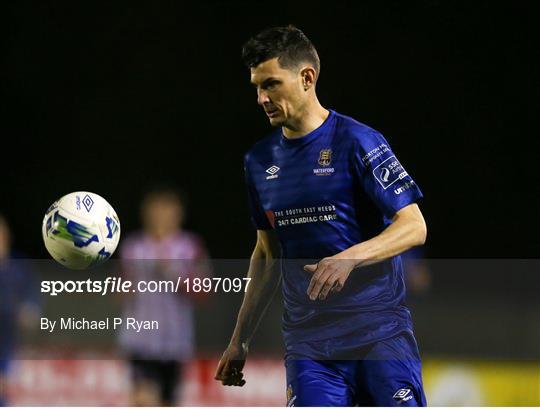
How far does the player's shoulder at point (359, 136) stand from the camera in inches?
127

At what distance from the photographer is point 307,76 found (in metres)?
3.47

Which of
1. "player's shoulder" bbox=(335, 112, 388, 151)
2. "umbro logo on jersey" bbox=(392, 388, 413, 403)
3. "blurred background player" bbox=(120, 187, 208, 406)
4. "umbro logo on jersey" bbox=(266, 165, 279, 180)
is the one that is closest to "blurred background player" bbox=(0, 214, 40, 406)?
"blurred background player" bbox=(120, 187, 208, 406)

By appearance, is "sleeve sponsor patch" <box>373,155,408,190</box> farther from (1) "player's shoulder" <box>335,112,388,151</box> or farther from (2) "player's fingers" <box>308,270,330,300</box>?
(2) "player's fingers" <box>308,270,330,300</box>

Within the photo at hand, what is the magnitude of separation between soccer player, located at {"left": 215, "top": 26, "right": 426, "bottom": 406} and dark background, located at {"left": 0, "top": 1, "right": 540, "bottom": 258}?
16.5ft

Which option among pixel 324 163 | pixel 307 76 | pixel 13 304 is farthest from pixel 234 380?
pixel 13 304

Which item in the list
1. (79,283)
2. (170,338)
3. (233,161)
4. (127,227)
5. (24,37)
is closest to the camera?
(170,338)

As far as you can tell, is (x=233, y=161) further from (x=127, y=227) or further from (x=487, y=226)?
(x=487, y=226)

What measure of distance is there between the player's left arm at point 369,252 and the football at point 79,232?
126 cm

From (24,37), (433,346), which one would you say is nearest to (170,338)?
(433,346)

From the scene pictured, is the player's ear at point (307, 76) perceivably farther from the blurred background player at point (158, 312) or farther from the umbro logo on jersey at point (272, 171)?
the blurred background player at point (158, 312)

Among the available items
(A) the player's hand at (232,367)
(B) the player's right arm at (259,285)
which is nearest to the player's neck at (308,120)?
(B) the player's right arm at (259,285)

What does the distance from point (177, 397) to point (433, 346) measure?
1.89 meters

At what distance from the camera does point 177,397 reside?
21.6 ft

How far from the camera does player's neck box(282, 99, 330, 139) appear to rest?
341 cm
